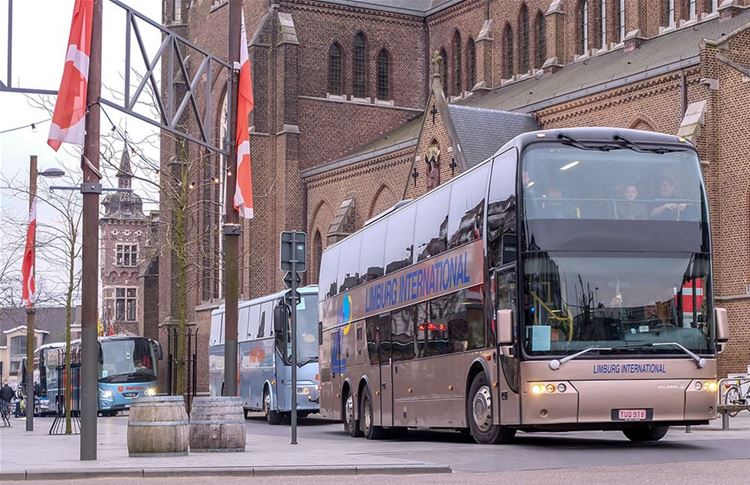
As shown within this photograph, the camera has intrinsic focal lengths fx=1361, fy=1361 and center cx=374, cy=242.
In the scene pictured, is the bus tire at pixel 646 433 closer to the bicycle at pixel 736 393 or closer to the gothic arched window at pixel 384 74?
the bicycle at pixel 736 393

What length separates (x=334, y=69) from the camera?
58.6m

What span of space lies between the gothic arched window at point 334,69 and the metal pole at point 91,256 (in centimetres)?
4214

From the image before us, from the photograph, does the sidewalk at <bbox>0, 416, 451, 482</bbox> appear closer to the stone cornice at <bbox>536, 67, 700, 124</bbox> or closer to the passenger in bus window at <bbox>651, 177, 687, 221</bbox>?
the passenger in bus window at <bbox>651, 177, 687, 221</bbox>

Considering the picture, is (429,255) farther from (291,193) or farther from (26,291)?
(291,193)

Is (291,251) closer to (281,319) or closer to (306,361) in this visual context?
(281,319)

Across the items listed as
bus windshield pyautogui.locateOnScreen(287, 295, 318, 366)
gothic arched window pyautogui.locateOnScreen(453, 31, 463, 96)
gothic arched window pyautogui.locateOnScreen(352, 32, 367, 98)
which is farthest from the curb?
gothic arched window pyautogui.locateOnScreen(352, 32, 367, 98)

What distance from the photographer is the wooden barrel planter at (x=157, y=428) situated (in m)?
16.1

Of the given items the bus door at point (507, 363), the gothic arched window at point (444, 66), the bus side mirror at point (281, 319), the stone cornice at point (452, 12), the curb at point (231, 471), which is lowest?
the curb at point (231, 471)

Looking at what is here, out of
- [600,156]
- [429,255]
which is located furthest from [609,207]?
[429,255]

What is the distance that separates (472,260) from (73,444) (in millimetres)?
8527

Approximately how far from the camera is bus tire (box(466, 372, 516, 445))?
58.7 feet

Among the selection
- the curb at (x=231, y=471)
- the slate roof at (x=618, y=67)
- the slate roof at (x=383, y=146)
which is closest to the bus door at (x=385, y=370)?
the curb at (x=231, y=471)

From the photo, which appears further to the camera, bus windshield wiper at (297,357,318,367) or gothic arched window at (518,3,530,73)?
gothic arched window at (518,3,530,73)

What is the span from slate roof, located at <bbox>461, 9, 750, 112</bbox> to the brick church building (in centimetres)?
10
